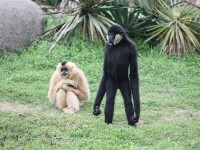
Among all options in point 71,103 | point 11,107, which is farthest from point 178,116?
point 11,107

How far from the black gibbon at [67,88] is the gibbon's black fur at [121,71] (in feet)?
4.99

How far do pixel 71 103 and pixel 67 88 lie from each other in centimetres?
34

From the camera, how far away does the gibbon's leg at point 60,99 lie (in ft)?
36.7

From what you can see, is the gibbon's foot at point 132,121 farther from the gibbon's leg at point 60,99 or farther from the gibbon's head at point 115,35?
the gibbon's leg at point 60,99

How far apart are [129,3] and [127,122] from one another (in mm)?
6625

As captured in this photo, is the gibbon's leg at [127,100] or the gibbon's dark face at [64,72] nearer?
the gibbon's leg at [127,100]

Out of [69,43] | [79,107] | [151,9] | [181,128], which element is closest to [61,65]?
[79,107]

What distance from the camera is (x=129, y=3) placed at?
52.0ft

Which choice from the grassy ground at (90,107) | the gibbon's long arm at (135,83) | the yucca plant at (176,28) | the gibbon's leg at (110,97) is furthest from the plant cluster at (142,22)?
the gibbon's long arm at (135,83)

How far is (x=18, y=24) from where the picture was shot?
50.7ft

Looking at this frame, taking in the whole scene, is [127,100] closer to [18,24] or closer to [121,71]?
[121,71]

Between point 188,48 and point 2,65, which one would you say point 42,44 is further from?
→ point 188,48

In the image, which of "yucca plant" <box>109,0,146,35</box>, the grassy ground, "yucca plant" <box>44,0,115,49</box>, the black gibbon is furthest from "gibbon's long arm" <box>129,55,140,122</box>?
"yucca plant" <box>109,0,146,35</box>

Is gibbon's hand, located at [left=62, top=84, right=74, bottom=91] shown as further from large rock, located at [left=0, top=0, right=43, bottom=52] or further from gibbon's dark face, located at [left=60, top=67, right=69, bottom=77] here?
large rock, located at [left=0, top=0, right=43, bottom=52]
